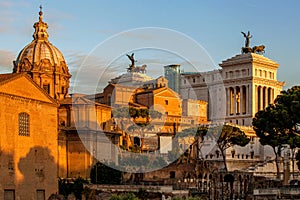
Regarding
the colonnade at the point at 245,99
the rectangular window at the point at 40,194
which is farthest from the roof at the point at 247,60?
the rectangular window at the point at 40,194

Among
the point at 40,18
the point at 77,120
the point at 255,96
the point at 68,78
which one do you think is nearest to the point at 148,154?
the point at 77,120

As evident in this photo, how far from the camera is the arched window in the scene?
56969 mm

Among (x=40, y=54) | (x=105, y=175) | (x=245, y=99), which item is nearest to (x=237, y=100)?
(x=245, y=99)

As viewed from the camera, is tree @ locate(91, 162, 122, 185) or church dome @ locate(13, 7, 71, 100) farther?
church dome @ locate(13, 7, 71, 100)

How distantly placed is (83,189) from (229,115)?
60018mm

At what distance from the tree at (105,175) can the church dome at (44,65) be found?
1612cm

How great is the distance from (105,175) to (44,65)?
19994 millimetres

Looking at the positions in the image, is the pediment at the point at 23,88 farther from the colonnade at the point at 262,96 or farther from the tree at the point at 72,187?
the colonnade at the point at 262,96

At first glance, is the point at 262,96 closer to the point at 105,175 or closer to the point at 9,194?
the point at 105,175

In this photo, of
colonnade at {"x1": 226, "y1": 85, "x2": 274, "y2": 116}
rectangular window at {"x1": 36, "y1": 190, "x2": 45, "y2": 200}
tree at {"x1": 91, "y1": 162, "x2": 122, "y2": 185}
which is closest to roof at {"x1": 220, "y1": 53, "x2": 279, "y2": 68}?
colonnade at {"x1": 226, "y1": 85, "x2": 274, "y2": 116}

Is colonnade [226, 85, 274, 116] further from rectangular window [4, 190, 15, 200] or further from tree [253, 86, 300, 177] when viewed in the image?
rectangular window [4, 190, 15, 200]

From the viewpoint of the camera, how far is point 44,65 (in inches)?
3113

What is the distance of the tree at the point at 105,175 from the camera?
63.8 m

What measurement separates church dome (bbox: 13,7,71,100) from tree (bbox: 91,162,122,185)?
1612cm
